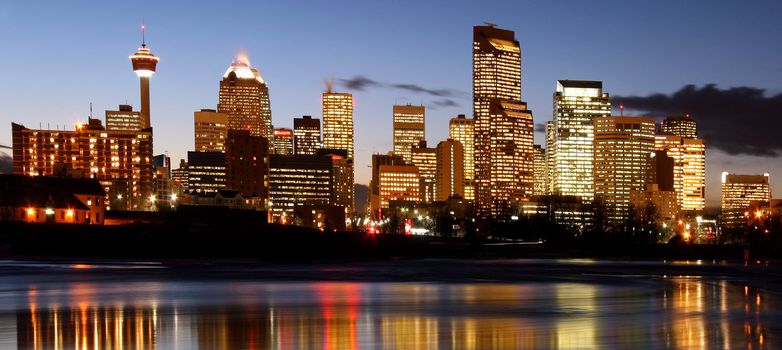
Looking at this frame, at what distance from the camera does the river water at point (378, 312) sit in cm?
2644

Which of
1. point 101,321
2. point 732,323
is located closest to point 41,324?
point 101,321

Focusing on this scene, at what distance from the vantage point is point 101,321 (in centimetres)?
3000

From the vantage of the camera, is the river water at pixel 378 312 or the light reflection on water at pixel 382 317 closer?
the light reflection on water at pixel 382 317

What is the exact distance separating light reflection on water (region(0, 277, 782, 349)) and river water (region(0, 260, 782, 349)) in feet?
0.14

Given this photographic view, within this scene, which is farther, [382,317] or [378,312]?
[378,312]

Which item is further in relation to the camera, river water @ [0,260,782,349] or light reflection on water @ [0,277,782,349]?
river water @ [0,260,782,349]

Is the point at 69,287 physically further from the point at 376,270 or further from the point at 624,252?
the point at 624,252

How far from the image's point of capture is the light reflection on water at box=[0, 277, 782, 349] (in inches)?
1035

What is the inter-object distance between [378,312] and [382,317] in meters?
1.49

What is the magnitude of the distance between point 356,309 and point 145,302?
742 centimetres

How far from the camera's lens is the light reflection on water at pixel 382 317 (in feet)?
86.2

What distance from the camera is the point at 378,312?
109 ft

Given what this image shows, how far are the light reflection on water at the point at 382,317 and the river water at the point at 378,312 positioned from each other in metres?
0.04

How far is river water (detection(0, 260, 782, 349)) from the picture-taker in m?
26.4
